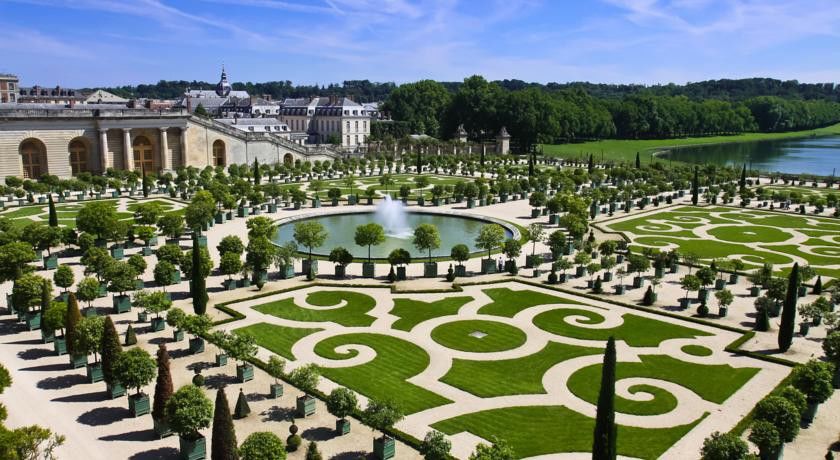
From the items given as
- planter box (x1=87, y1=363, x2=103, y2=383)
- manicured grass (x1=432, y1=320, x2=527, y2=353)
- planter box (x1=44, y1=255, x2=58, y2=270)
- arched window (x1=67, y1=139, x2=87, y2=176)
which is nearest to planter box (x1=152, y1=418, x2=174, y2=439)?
planter box (x1=87, y1=363, x2=103, y2=383)

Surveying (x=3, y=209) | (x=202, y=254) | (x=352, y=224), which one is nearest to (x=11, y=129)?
(x=3, y=209)

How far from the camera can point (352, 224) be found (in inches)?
2467

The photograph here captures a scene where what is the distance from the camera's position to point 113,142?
90.0 metres

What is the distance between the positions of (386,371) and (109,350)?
36.8 ft

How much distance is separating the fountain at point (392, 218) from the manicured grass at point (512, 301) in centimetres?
1715

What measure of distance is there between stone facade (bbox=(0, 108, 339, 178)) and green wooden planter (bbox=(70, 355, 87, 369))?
65.8m

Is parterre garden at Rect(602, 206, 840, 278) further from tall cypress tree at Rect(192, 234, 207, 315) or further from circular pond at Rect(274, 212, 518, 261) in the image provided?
tall cypress tree at Rect(192, 234, 207, 315)

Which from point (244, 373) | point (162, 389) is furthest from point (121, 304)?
point (162, 389)

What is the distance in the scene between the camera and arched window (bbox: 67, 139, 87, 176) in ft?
290

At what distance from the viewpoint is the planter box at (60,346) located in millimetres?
29906

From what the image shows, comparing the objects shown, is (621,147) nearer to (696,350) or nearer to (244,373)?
(696,350)

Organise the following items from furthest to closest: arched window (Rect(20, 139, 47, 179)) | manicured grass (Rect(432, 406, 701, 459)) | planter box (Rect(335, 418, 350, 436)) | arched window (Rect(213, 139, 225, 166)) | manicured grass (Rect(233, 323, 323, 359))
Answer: arched window (Rect(213, 139, 225, 166))
arched window (Rect(20, 139, 47, 179))
manicured grass (Rect(233, 323, 323, 359))
planter box (Rect(335, 418, 350, 436))
manicured grass (Rect(432, 406, 701, 459))

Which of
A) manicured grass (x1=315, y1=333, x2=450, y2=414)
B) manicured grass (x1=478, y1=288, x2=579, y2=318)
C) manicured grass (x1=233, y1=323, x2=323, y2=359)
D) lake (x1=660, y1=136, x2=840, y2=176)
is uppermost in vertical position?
lake (x1=660, y1=136, x2=840, y2=176)

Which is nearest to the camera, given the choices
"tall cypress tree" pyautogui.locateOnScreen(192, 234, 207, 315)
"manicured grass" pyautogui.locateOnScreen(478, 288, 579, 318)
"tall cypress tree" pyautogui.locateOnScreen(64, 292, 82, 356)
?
"tall cypress tree" pyautogui.locateOnScreen(64, 292, 82, 356)
